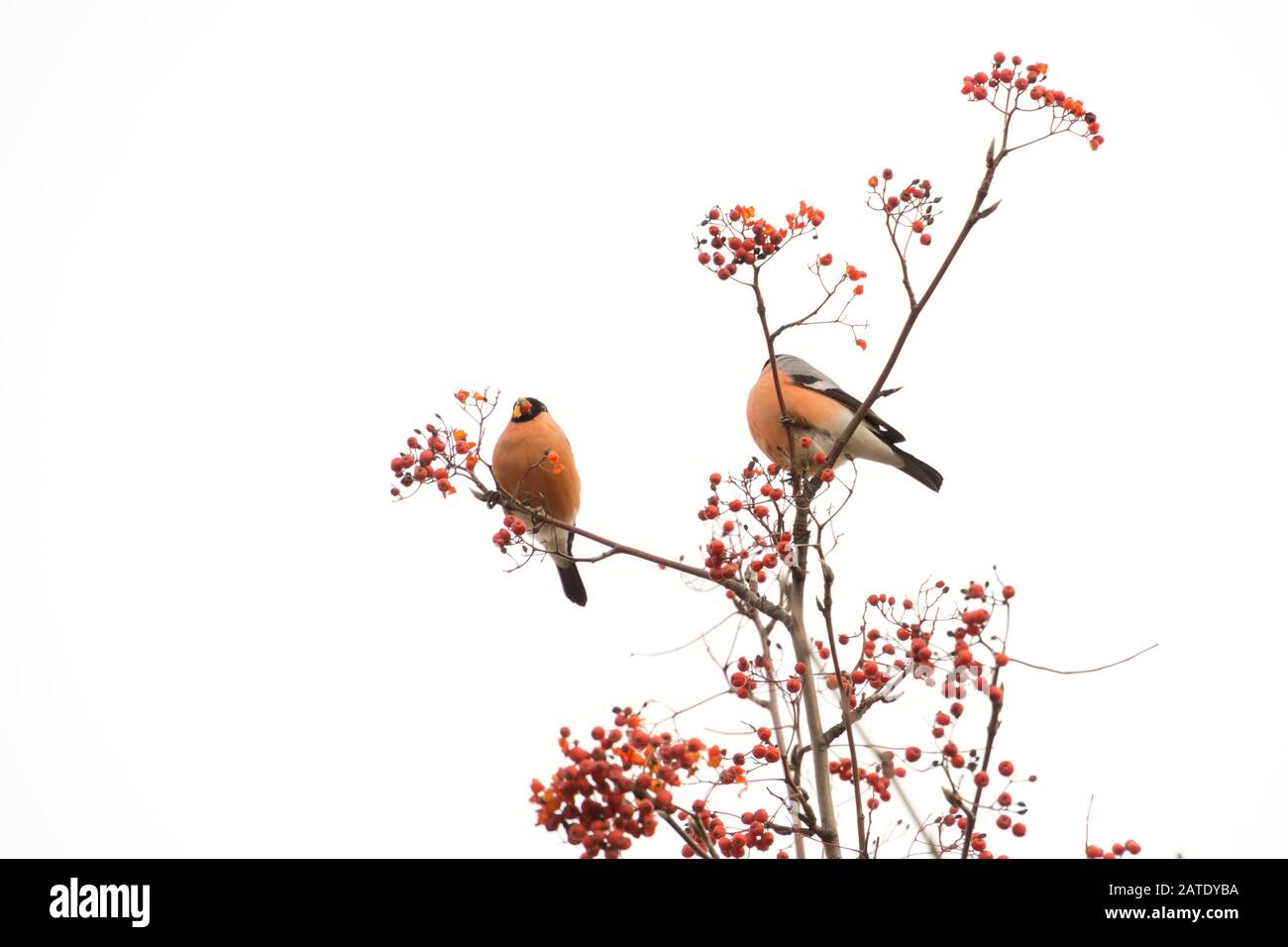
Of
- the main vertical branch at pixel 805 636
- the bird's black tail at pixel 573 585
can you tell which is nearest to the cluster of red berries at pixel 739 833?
the main vertical branch at pixel 805 636

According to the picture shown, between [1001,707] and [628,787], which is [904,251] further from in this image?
[628,787]

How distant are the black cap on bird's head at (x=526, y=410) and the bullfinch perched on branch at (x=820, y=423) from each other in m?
1.45

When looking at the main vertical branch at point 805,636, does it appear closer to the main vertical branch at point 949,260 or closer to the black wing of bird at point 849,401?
the main vertical branch at point 949,260

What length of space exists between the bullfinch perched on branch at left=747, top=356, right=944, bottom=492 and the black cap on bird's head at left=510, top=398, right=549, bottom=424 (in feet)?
4.76

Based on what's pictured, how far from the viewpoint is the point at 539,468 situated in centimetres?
727

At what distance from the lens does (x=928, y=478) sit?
23.7 feet

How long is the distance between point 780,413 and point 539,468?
1.34m

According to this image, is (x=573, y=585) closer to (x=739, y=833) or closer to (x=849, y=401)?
(x=849, y=401)

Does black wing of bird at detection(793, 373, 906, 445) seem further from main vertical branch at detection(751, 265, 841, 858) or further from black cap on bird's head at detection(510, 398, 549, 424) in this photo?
main vertical branch at detection(751, 265, 841, 858)

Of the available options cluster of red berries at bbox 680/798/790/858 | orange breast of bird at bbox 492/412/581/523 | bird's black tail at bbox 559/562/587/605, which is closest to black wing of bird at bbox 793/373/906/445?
orange breast of bird at bbox 492/412/581/523

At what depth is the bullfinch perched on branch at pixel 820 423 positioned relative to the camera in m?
6.81

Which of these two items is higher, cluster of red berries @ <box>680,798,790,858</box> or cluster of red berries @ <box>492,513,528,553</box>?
cluster of red berries @ <box>492,513,528,553</box>

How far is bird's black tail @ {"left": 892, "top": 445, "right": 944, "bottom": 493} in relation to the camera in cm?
720
